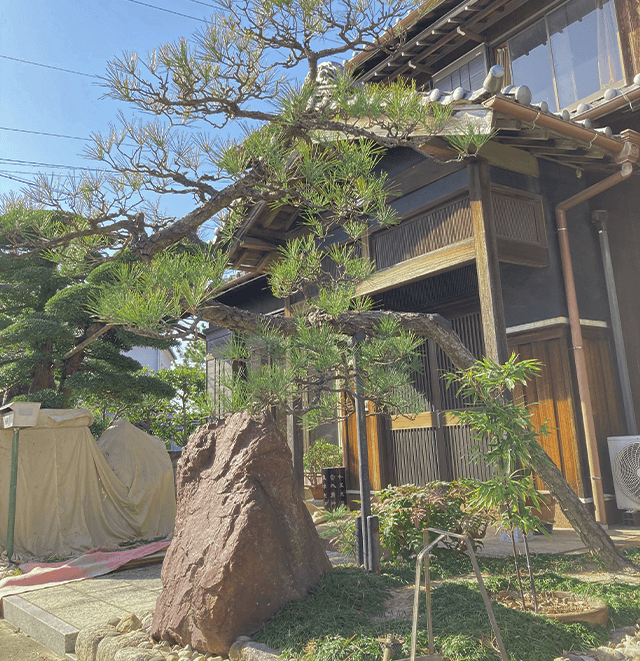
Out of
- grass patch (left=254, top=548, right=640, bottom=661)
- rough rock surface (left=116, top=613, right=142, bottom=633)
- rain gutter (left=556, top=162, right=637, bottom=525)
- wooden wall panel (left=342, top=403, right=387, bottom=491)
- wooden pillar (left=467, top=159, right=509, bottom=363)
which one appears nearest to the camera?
grass patch (left=254, top=548, right=640, bottom=661)

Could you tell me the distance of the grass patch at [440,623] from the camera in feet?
10.0

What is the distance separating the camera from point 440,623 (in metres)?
3.37

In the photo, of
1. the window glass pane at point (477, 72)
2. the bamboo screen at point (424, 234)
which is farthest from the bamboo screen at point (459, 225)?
the window glass pane at point (477, 72)

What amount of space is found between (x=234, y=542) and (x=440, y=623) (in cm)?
135

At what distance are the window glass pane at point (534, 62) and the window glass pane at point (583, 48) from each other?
13 centimetres

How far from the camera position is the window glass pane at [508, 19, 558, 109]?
8.47 metres

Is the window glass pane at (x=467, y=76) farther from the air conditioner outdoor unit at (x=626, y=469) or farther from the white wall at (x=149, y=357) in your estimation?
the white wall at (x=149, y=357)

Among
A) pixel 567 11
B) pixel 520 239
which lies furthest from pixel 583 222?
pixel 567 11

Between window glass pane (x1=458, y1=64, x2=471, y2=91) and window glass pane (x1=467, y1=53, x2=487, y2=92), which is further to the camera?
window glass pane (x1=458, y1=64, x2=471, y2=91)

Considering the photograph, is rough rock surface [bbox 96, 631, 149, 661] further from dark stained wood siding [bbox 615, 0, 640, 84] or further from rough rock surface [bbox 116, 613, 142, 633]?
dark stained wood siding [bbox 615, 0, 640, 84]

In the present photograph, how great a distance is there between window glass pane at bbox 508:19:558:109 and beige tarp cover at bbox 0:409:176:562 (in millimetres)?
8325

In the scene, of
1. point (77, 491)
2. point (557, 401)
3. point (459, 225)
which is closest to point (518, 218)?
point (459, 225)

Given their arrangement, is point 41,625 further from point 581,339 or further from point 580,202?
point 580,202

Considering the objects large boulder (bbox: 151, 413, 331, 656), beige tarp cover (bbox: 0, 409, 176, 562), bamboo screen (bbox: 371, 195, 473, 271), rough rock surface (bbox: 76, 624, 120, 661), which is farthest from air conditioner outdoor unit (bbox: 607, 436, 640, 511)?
beige tarp cover (bbox: 0, 409, 176, 562)
